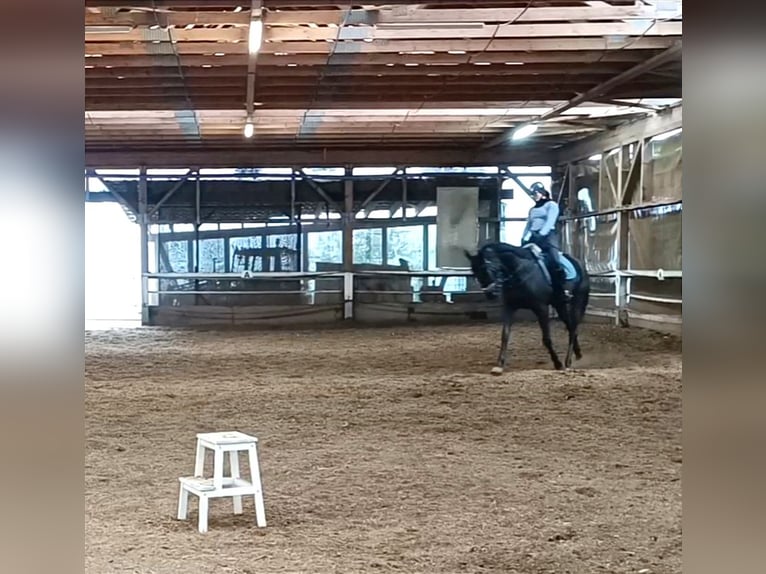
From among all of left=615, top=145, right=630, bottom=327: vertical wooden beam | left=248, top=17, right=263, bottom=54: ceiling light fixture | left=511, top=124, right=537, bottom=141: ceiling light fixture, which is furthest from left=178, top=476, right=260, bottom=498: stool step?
left=615, top=145, right=630, bottom=327: vertical wooden beam

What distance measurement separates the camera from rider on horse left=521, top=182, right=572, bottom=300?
941 centimetres

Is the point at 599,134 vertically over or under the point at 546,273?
over

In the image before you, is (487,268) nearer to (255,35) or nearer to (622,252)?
(255,35)

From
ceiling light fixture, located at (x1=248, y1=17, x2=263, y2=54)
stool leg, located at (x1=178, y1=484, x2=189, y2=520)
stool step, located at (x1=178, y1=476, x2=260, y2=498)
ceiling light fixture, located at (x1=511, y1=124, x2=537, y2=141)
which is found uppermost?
ceiling light fixture, located at (x1=511, y1=124, x2=537, y2=141)

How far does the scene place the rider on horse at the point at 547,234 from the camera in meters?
9.41

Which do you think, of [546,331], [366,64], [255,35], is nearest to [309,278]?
[546,331]

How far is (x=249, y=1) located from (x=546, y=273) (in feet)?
14.6

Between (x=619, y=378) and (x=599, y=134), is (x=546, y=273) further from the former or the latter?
(x=599, y=134)

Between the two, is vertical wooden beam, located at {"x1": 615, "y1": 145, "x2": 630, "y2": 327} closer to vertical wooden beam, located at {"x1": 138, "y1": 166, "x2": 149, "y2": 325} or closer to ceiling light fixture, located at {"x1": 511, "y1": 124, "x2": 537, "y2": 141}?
ceiling light fixture, located at {"x1": 511, "y1": 124, "x2": 537, "y2": 141}

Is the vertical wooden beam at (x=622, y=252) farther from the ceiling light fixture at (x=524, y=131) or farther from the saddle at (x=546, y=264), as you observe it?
the saddle at (x=546, y=264)

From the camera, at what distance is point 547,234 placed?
9.53m
